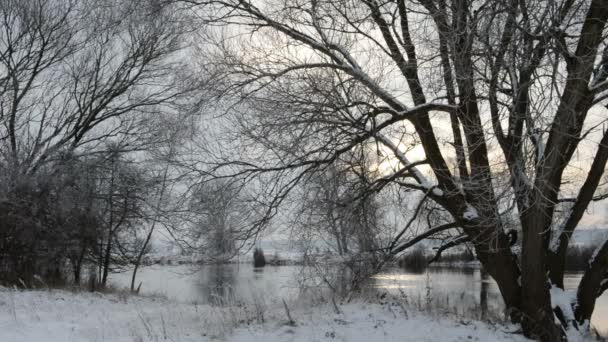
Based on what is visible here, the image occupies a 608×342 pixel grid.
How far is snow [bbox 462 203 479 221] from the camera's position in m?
8.30

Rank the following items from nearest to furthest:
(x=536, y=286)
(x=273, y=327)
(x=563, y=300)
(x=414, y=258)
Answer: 1. (x=273, y=327)
2. (x=536, y=286)
3. (x=563, y=300)
4. (x=414, y=258)

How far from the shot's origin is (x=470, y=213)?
8.34 metres

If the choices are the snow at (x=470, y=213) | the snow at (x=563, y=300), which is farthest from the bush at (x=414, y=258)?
the snow at (x=563, y=300)

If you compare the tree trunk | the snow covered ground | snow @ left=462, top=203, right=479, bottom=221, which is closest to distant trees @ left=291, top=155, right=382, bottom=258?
the snow covered ground

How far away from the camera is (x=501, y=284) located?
849 centimetres

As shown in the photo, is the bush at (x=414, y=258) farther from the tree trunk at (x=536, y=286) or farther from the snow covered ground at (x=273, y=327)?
the tree trunk at (x=536, y=286)

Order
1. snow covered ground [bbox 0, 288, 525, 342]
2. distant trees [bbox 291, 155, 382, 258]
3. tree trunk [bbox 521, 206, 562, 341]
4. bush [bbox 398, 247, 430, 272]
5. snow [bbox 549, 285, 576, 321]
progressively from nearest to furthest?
snow covered ground [bbox 0, 288, 525, 342] < tree trunk [bbox 521, 206, 562, 341] < snow [bbox 549, 285, 576, 321] < distant trees [bbox 291, 155, 382, 258] < bush [bbox 398, 247, 430, 272]

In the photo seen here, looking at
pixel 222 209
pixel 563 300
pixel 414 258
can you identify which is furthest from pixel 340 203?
pixel 414 258

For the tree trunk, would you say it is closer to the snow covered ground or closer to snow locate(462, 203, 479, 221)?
the snow covered ground

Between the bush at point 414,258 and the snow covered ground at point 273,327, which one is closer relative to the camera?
the snow covered ground at point 273,327

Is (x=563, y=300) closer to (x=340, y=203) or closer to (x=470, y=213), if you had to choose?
(x=470, y=213)

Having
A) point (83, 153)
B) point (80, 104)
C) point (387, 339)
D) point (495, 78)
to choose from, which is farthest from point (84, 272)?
point (495, 78)

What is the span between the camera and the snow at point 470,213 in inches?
327

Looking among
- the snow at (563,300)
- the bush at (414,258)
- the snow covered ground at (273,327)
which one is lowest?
the snow covered ground at (273,327)
